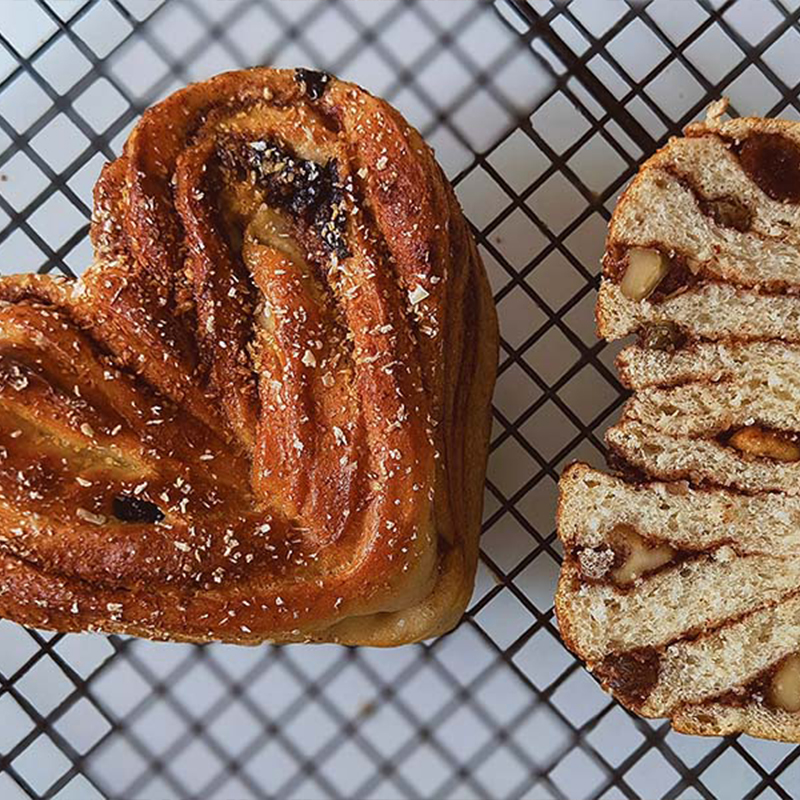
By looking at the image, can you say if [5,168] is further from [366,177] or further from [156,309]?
[366,177]

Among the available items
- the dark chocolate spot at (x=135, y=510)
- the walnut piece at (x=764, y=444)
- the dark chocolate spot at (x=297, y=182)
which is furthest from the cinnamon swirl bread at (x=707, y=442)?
the dark chocolate spot at (x=135, y=510)

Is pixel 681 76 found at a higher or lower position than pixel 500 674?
higher

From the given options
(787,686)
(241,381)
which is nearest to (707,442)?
(787,686)

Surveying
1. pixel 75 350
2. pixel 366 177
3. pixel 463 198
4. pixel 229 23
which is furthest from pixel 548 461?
pixel 229 23

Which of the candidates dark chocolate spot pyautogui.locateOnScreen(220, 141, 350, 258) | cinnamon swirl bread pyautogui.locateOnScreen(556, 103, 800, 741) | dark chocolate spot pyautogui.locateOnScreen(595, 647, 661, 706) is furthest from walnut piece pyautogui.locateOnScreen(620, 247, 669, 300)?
dark chocolate spot pyautogui.locateOnScreen(595, 647, 661, 706)

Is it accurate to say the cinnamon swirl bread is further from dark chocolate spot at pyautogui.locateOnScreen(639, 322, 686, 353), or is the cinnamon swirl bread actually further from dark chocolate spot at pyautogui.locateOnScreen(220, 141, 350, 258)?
dark chocolate spot at pyautogui.locateOnScreen(220, 141, 350, 258)

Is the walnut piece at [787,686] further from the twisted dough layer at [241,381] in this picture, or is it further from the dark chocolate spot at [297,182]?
the dark chocolate spot at [297,182]
